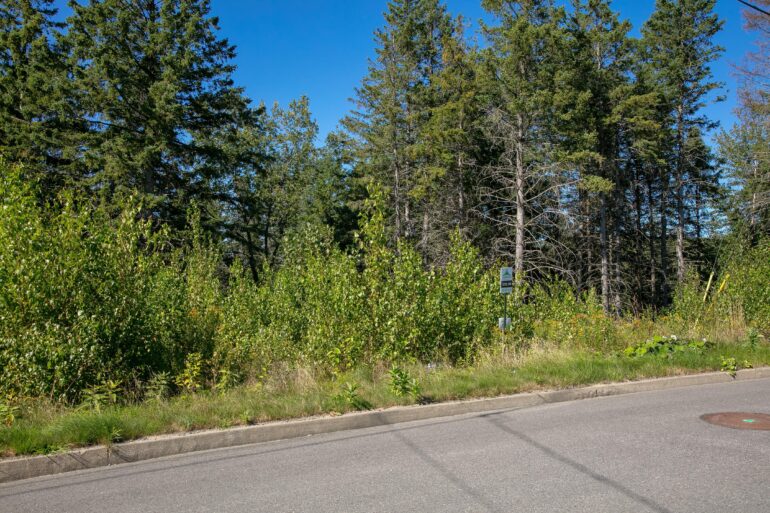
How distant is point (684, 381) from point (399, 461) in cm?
607

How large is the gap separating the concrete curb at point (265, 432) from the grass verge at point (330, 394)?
0.56 ft

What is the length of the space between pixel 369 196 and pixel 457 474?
754 cm

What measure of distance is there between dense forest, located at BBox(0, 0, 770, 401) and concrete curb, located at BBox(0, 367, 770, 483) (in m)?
1.81

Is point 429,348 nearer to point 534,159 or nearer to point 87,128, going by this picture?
point 534,159

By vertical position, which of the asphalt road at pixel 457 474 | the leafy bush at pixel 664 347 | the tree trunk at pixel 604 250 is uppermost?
the tree trunk at pixel 604 250

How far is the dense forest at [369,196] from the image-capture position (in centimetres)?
753

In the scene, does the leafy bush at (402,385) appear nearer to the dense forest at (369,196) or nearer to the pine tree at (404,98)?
the dense forest at (369,196)

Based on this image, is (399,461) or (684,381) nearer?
(399,461)

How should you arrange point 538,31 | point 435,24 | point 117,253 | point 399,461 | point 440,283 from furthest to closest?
1. point 435,24
2. point 538,31
3. point 440,283
4. point 117,253
5. point 399,461

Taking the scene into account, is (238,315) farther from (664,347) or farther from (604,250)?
(604,250)

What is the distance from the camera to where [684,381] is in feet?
27.7

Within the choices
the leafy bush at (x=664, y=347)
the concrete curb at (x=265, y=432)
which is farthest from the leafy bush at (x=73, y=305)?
the leafy bush at (x=664, y=347)

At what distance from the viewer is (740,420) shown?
6.11 m

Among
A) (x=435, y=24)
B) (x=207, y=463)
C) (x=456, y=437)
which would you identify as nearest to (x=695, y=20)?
(x=435, y=24)
